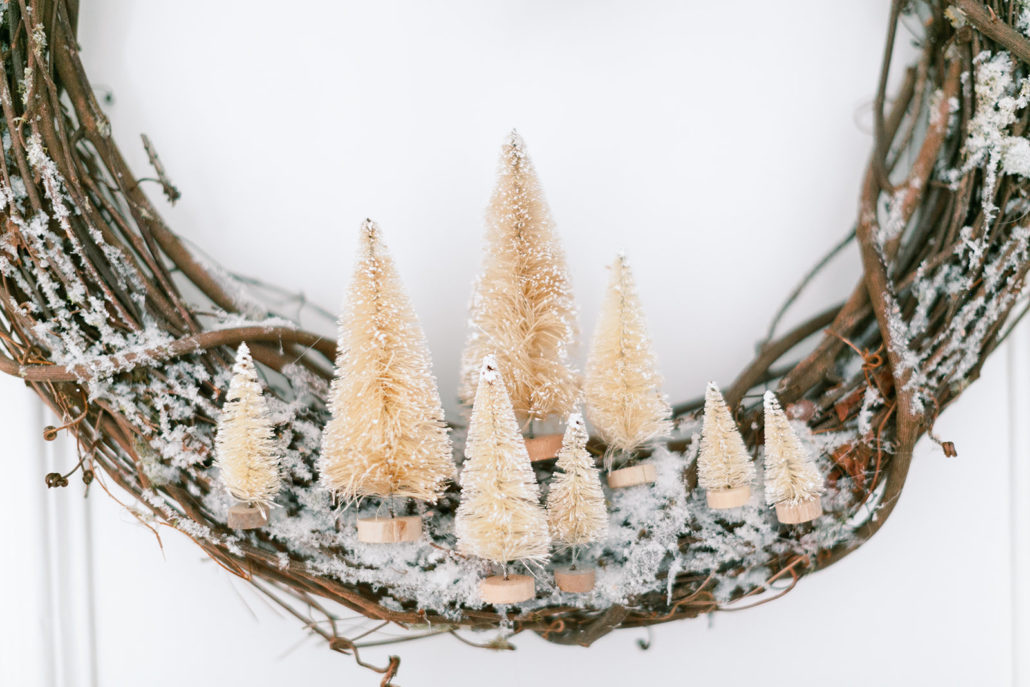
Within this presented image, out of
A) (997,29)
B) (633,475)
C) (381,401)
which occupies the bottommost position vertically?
(633,475)

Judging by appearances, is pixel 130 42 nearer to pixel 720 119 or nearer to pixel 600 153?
pixel 600 153

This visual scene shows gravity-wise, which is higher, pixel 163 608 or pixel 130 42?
pixel 130 42

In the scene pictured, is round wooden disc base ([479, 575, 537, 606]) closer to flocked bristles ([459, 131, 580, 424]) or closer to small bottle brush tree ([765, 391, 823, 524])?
flocked bristles ([459, 131, 580, 424])

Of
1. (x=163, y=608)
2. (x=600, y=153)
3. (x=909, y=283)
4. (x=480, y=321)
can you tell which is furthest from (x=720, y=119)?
(x=163, y=608)

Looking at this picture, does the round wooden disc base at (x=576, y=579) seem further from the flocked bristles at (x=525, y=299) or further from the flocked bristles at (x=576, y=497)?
the flocked bristles at (x=525, y=299)

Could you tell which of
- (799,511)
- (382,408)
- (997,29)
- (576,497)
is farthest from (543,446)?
(997,29)

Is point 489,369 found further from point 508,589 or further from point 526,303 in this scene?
point 508,589

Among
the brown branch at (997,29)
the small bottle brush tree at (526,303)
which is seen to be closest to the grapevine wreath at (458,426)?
the brown branch at (997,29)
